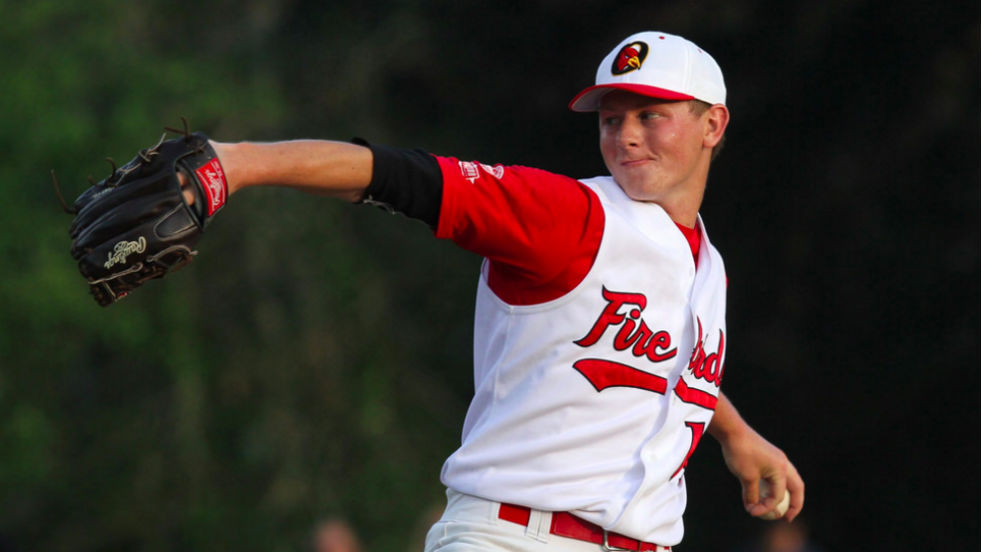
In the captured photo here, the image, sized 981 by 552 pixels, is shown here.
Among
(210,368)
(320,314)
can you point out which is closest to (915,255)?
(320,314)

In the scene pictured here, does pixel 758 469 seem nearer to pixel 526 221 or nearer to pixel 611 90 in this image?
pixel 611 90

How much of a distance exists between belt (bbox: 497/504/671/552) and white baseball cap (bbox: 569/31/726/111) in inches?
→ 51.3

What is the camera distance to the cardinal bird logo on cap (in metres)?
4.08

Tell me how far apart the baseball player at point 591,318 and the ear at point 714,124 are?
0.09 ft

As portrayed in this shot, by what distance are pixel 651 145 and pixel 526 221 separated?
75 cm

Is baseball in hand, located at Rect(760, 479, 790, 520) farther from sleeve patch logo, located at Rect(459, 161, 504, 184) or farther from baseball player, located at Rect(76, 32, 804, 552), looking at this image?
sleeve patch logo, located at Rect(459, 161, 504, 184)

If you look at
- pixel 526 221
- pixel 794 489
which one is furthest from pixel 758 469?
pixel 526 221

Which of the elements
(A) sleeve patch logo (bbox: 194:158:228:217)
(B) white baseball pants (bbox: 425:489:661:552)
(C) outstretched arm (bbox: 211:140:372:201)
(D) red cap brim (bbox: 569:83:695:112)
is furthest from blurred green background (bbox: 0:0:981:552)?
(A) sleeve patch logo (bbox: 194:158:228:217)

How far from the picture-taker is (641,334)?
384 cm

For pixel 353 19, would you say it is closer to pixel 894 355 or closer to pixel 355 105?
pixel 355 105

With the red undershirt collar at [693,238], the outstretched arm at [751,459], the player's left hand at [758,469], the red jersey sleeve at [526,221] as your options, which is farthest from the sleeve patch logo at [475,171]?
the player's left hand at [758,469]

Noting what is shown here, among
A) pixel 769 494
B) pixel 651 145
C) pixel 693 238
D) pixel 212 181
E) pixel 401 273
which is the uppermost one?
pixel 401 273

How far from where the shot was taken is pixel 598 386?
3797mm

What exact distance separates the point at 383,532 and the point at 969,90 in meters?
6.30
